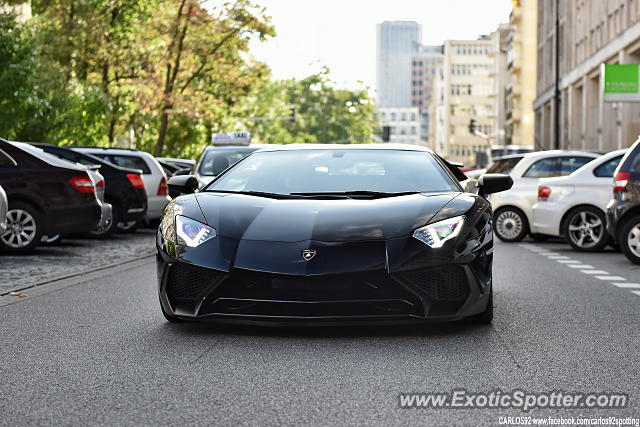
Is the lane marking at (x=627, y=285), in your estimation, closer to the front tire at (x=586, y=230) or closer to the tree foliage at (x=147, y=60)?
the front tire at (x=586, y=230)

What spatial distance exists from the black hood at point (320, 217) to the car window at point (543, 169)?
41.8ft

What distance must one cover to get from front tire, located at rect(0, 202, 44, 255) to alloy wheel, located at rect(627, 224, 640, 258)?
7459 mm

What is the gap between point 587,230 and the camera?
17938 millimetres

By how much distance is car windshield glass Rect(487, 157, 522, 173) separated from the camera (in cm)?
2105

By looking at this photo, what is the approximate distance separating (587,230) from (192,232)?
37.3 feet

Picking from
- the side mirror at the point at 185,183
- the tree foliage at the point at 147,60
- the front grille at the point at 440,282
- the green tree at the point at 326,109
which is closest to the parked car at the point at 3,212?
the side mirror at the point at 185,183

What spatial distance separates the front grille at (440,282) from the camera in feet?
23.8

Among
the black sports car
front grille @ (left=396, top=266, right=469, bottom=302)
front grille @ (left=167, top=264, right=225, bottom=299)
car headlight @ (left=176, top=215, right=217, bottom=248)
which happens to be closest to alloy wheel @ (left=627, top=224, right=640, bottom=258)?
the black sports car

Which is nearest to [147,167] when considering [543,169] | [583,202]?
[543,169]

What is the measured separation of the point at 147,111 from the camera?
141 feet

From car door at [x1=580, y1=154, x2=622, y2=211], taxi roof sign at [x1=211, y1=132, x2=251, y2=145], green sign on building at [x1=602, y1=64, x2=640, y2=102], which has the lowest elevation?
car door at [x1=580, y1=154, x2=622, y2=211]

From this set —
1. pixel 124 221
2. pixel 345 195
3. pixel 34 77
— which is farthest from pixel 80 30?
pixel 345 195

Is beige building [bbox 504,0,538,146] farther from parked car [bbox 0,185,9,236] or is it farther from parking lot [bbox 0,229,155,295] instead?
parked car [bbox 0,185,9,236]

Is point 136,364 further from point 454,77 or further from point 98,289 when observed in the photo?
point 454,77
